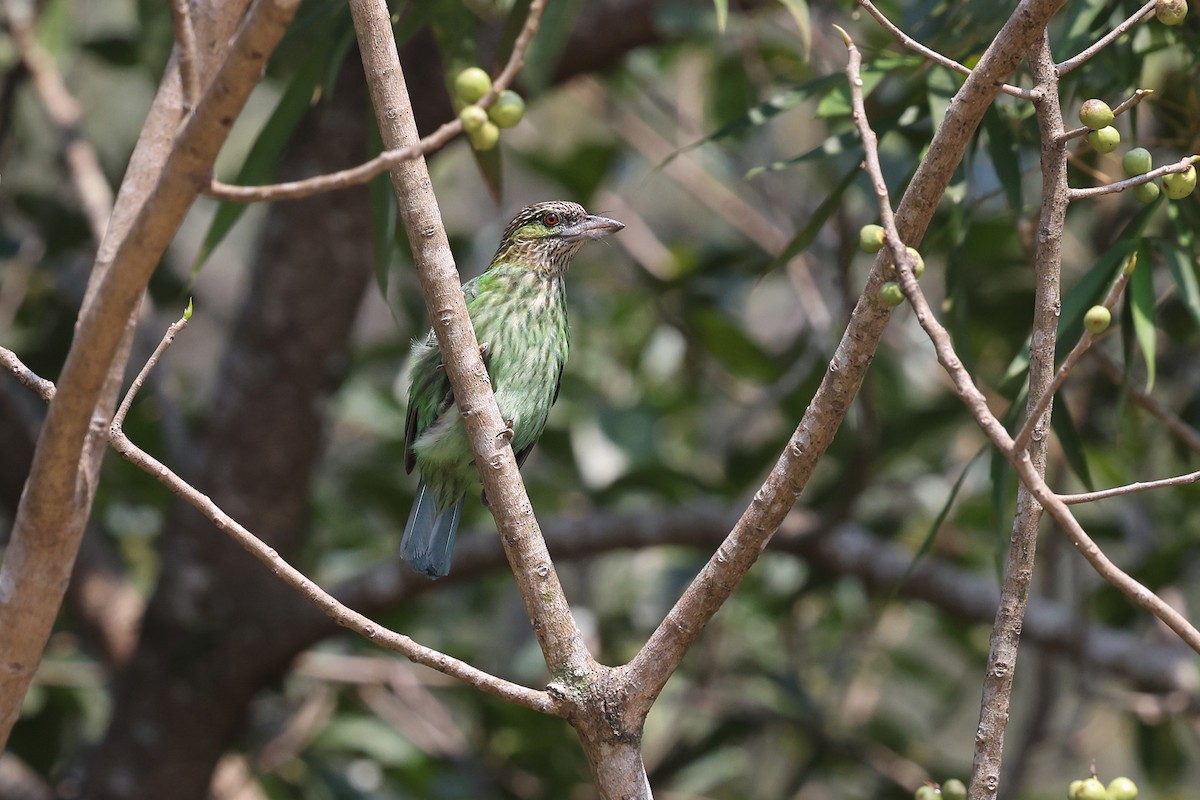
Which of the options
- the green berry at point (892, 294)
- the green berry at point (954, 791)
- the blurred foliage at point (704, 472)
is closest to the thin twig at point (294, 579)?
the green berry at point (954, 791)

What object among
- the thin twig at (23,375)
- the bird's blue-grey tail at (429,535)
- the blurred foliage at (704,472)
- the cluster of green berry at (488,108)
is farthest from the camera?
→ the blurred foliage at (704,472)

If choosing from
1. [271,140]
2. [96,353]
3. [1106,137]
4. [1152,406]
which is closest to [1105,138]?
[1106,137]

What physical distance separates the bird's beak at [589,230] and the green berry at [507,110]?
179 centimetres

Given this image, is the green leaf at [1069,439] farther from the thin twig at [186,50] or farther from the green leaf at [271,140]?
the thin twig at [186,50]

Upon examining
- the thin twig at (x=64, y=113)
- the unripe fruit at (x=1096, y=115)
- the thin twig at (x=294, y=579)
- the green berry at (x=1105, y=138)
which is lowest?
the thin twig at (x=294, y=579)

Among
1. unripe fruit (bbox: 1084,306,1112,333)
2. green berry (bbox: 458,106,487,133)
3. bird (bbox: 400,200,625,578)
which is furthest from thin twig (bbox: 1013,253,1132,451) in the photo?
bird (bbox: 400,200,625,578)

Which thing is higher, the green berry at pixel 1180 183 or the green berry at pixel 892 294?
the green berry at pixel 1180 183

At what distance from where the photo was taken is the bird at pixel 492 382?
9.99 ft

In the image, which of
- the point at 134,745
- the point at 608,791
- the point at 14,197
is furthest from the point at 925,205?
the point at 14,197

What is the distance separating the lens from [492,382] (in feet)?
10.1

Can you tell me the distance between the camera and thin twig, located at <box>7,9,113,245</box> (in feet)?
14.2

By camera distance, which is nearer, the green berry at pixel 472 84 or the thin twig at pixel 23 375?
the green berry at pixel 472 84

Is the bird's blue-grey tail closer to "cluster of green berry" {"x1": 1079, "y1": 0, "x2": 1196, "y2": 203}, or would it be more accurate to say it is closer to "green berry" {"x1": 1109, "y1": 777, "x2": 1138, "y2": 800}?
"green berry" {"x1": 1109, "y1": 777, "x2": 1138, "y2": 800}

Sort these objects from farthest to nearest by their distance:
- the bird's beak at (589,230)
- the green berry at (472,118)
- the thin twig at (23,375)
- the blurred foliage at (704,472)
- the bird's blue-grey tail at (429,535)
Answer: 1. the blurred foliage at (704,472)
2. the bird's beak at (589,230)
3. the bird's blue-grey tail at (429,535)
4. the thin twig at (23,375)
5. the green berry at (472,118)
